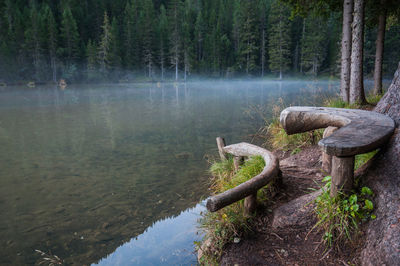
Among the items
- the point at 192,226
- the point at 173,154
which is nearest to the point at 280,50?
the point at 173,154

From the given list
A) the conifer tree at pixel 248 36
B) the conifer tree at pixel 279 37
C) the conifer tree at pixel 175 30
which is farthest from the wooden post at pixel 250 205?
the conifer tree at pixel 248 36

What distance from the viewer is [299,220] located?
328 cm

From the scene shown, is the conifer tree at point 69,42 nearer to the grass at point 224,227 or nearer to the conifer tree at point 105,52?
the conifer tree at point 105,52

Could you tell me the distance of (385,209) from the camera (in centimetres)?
260

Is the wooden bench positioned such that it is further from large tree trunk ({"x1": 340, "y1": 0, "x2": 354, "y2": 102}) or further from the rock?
large tree trunk ({"x1": 340, "y1": 0, "x2": 354, "y2": 102})

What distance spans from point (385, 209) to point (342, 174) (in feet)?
1.50

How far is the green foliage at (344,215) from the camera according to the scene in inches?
108

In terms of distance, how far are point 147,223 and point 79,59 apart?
57551mm

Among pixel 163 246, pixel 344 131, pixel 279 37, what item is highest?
pixel 279 37

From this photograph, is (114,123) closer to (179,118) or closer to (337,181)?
(179,118)

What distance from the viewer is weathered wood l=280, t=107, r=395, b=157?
2543 millimetres

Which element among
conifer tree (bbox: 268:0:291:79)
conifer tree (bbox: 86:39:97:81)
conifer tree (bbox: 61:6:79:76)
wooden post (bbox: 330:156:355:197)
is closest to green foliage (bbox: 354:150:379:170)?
wooden post (bbox: 330:156:355:197)

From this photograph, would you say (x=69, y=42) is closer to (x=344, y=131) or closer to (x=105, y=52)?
(x=105, y=52)

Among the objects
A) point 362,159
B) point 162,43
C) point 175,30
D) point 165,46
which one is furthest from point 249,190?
point 165,46
